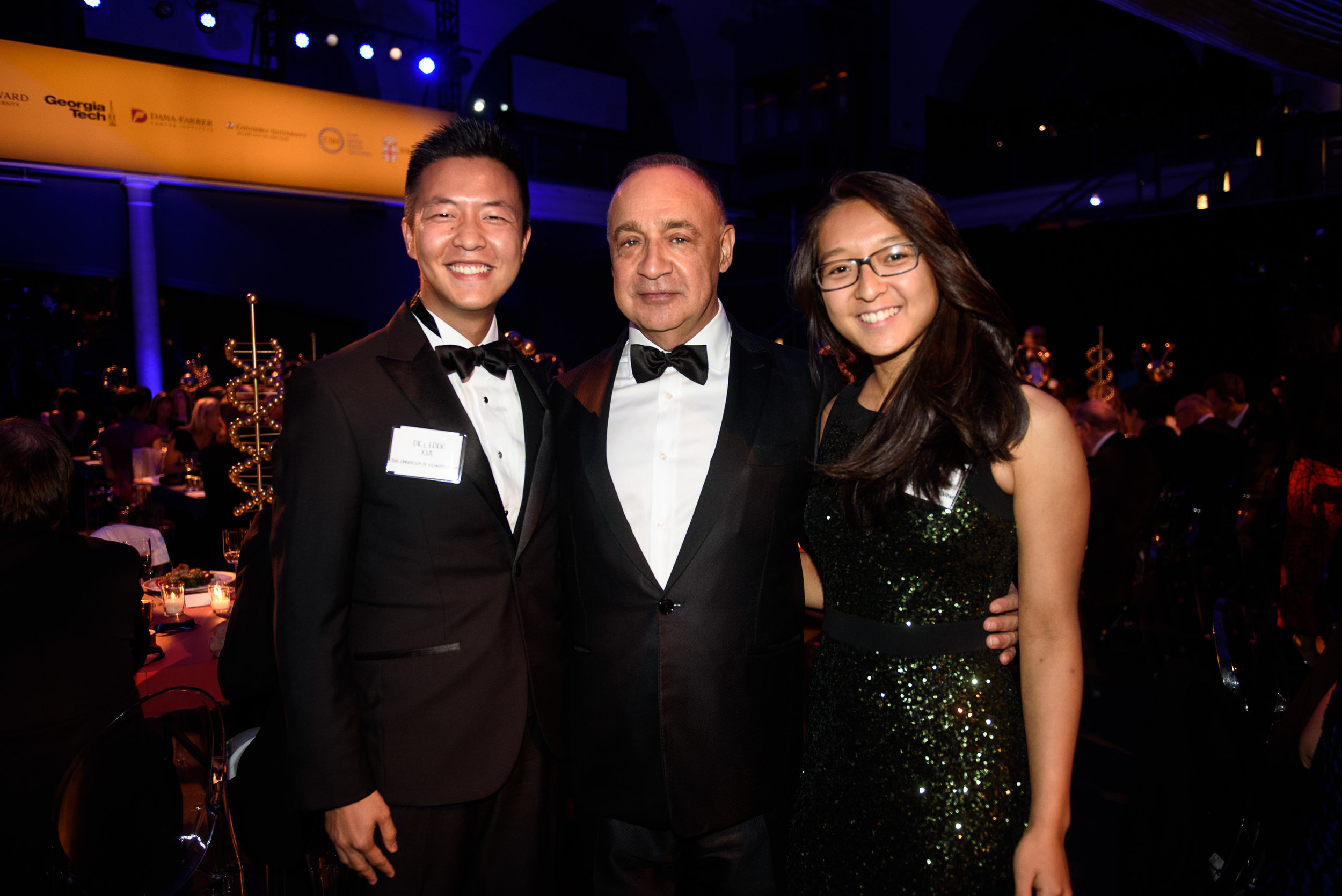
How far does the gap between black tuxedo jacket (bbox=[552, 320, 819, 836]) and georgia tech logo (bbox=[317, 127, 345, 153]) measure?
31.1ft

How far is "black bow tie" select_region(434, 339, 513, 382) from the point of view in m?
1.72

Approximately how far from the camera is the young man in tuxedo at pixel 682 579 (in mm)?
1690

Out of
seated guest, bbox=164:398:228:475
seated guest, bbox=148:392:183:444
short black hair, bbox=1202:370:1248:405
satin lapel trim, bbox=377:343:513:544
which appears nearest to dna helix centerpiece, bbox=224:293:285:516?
satin lapel trim, bbox=377:343:513:544

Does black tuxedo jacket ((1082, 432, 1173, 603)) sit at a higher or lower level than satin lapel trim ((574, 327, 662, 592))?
lower

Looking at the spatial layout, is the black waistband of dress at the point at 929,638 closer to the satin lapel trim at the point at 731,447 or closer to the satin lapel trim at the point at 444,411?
the satin lapel trim at the point at 731,447

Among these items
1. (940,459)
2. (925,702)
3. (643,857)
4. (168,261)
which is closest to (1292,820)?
(925,702)

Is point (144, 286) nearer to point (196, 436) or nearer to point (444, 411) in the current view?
point (196, 436)

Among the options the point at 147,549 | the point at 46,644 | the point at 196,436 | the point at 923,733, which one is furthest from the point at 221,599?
the point at 196,436

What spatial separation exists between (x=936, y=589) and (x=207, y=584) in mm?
2972

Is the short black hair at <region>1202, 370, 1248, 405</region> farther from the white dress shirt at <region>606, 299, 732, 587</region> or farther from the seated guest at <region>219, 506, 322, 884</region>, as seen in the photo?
the seated guest at <region>219, 506, 322, 884</region>

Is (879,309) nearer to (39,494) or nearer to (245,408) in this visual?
(39,494)

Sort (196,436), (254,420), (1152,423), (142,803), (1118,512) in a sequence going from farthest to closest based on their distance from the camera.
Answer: (1152,423)
(196,436)
(1118,512)
(254,420)
(142,803)

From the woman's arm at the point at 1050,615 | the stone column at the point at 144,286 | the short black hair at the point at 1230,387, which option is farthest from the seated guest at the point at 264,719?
the stone column at the point at 144,286

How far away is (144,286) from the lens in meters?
10.2
